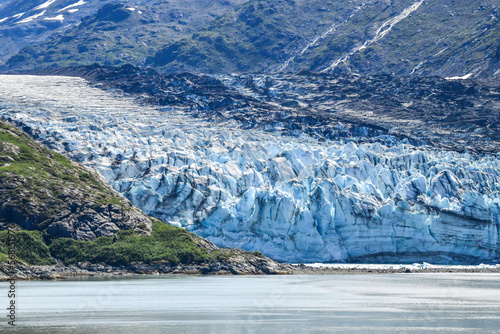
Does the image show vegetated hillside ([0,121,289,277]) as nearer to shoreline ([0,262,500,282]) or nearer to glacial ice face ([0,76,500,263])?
shoreline ([0,262,500,282])

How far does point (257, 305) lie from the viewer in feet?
155

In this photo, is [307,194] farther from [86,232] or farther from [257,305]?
[257,305]

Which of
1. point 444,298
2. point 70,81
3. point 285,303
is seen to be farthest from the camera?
point 70,81

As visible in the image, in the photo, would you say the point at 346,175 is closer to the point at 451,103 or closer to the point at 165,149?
the point at 165,149

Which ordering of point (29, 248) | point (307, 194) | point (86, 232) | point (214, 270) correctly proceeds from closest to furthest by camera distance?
point (29, 248) → point (86, 232) → point (214, 270) → point (307, 194)

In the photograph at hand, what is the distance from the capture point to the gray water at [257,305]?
123 feet

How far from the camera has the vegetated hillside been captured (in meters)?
68.2

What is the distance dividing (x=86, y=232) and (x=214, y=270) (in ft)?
44.9

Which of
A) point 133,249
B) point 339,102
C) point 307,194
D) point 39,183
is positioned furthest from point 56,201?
point 339,102

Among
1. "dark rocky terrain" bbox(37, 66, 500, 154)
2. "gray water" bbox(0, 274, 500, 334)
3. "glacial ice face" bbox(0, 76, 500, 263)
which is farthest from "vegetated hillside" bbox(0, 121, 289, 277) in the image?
"dark rocky terrain" bbox(37, 66, 500, 154)

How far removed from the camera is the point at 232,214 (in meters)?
80.8

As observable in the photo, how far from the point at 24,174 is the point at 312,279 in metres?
33.4

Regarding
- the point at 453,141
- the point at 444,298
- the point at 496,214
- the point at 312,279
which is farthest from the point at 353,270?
the point at 453,141

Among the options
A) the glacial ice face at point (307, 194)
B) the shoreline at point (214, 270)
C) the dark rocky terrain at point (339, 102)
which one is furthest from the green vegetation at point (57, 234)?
the dark rocky terrain at point (339, 102)
